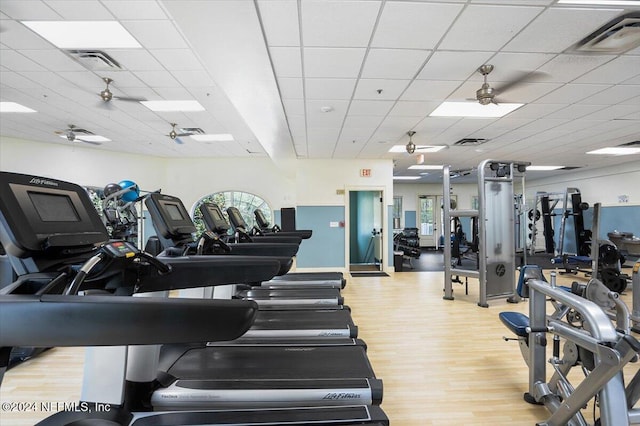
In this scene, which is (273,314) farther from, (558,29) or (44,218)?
(558,29)

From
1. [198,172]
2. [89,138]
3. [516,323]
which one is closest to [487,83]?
[516,323]

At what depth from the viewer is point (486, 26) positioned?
8.07 ft

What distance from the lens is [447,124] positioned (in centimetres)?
500

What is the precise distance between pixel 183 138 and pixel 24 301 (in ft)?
21.1

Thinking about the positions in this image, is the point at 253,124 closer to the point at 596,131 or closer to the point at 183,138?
the point at 183,138

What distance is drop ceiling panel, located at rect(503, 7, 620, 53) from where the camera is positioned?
2.28 meters

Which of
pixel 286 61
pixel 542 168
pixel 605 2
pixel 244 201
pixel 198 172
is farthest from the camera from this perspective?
pixel 542 168

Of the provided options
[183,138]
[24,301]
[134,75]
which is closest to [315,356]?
[24,301]

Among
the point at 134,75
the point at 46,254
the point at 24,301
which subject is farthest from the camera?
the point at 134,75

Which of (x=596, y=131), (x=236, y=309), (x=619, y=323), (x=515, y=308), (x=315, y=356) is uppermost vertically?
(x=596, y=131)

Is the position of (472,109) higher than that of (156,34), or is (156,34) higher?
(156,34)

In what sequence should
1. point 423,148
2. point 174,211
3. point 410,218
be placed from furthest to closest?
point 410,218
point 423,148
point 174,211

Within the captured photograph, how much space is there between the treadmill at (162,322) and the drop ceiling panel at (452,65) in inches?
104

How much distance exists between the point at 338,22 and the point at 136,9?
5.10 ft
